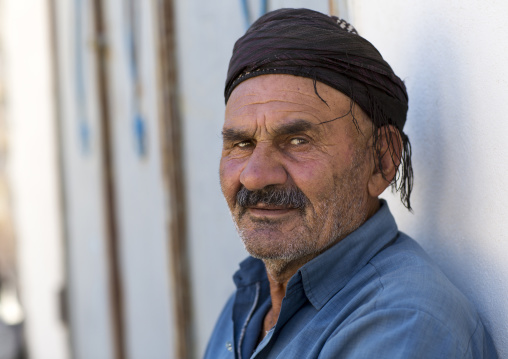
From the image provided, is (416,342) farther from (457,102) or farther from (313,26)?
(313,26)

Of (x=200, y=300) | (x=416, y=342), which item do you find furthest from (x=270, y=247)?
(x=200, y=300)

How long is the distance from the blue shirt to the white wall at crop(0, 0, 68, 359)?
3.34 m

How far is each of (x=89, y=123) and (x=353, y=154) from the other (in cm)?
293

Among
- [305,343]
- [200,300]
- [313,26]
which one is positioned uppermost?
[313,26]

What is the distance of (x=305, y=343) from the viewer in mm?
1454

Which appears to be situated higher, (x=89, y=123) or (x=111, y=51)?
(x=111, y=51)

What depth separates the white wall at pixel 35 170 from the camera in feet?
15.4

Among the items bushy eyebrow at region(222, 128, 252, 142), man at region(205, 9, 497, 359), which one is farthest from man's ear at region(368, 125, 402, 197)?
bushy eyebrow at region(222, 128, 252, 142)

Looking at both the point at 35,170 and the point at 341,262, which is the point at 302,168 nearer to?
the point at 341,262

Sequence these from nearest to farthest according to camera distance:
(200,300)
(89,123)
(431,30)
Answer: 1. (431,30)
2. (200,300)
3. (89,123)

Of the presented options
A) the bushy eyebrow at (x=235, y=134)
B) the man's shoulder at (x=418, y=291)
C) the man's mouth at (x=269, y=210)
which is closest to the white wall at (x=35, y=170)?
the bushy eyebrow at (x=235, y=134)

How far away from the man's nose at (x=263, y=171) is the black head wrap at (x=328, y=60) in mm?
221

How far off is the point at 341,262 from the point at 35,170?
400cm

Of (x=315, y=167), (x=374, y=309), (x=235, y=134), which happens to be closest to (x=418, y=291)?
(x=374, y=309)
